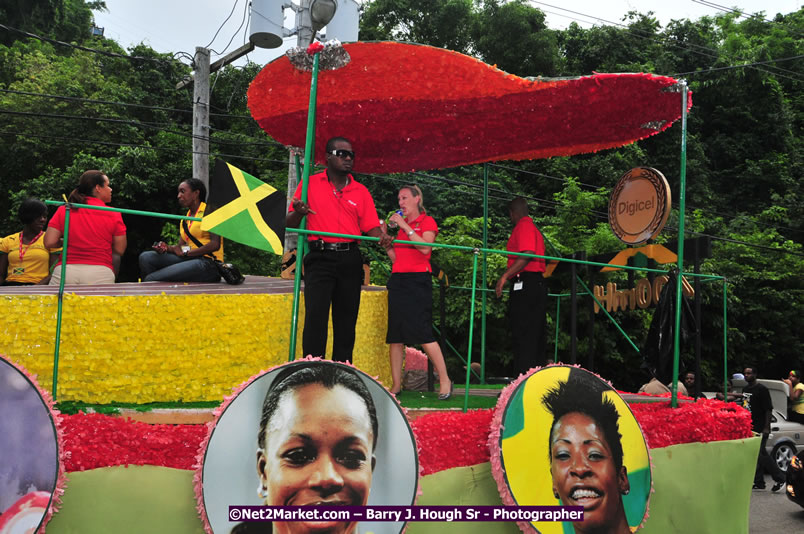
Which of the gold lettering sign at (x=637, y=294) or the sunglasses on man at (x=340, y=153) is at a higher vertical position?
the sunglasses on man at (x=340, y=153)

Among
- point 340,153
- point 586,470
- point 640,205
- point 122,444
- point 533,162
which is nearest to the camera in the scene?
point 122,444

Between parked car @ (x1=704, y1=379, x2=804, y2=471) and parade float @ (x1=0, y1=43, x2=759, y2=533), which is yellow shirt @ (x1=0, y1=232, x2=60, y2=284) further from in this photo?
parked car @ (x1=704, y1=379, x2=804, y2=471)

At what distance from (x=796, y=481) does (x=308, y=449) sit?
7399 mm

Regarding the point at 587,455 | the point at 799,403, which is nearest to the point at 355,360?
the point at 587,455

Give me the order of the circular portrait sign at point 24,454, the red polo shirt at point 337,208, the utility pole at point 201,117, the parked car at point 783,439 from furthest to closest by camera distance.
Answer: the utility pole at point 201,117 < the parked car at point 783,439 < the red polo shirt at point 337,208 < the circular portrait sign at point 24,454

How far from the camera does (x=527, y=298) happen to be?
503 cm

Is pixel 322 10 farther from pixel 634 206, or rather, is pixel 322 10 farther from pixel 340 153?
pixel 634 206

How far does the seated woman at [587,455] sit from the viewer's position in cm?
338

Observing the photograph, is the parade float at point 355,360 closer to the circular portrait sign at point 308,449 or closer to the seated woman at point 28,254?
the circular portrait sign at point 308,449

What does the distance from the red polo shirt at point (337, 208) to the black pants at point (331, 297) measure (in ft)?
0.44

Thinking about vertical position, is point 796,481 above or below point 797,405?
below

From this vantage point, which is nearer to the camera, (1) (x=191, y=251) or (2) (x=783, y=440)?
(1) (x=191, y=251)

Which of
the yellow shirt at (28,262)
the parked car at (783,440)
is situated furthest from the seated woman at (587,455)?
the parked car at (783,440)

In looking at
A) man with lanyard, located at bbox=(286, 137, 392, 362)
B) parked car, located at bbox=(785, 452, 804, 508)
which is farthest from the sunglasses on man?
parked car, located at bbox=(785, 452, 804, 508)
